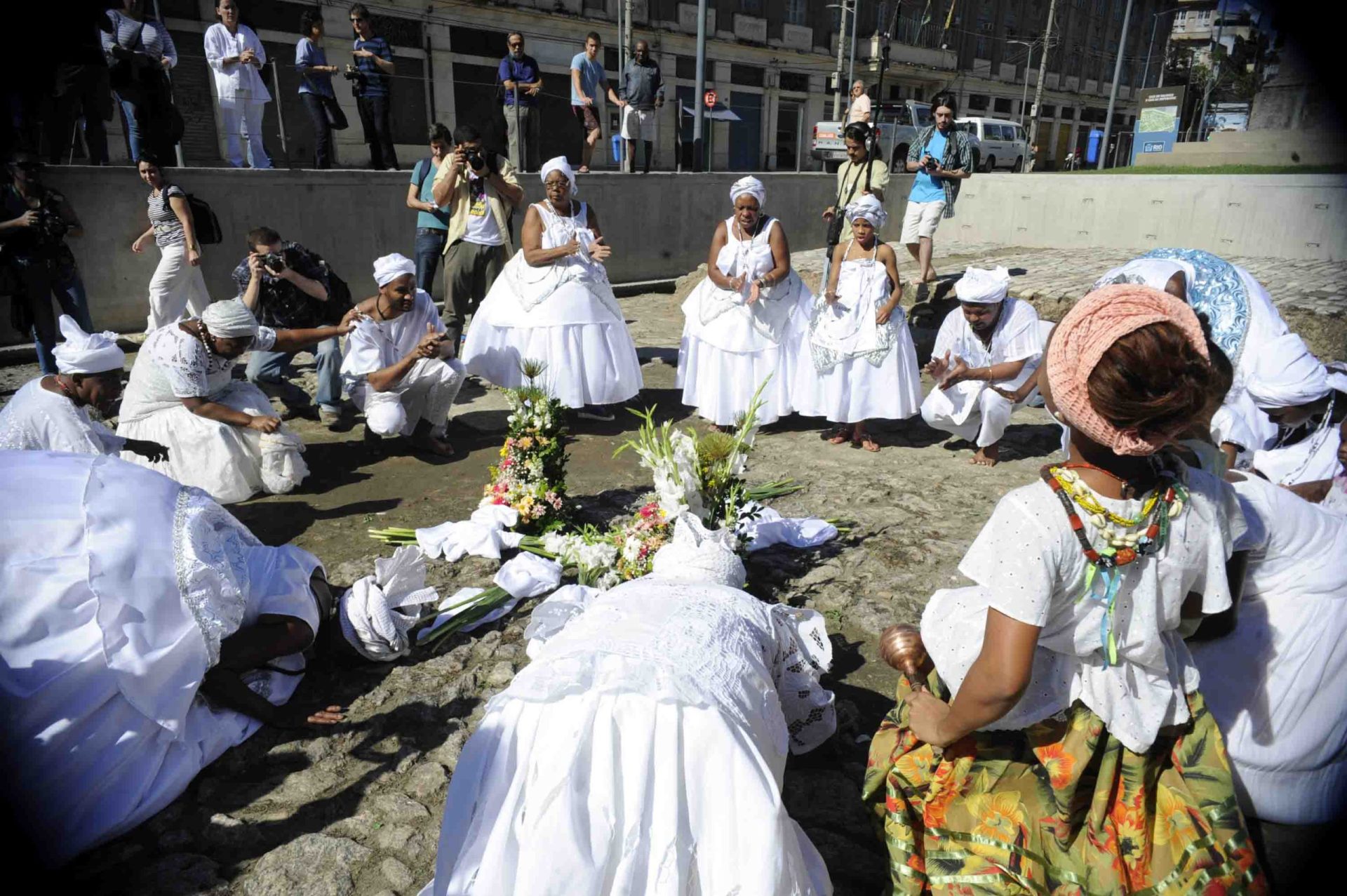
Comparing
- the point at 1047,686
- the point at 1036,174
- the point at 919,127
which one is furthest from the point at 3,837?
the point at 919,127

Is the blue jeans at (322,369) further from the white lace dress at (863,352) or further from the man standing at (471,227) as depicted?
the white lace dress at (863,352)

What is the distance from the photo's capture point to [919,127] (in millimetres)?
26531

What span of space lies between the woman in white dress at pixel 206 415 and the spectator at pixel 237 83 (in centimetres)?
659

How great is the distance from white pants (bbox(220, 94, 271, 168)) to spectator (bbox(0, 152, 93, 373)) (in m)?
3.70

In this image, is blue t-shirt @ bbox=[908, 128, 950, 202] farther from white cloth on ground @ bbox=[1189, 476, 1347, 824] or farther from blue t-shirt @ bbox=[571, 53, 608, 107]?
white cloth on ground @ bbox=[1189, 476, 1347, 824]

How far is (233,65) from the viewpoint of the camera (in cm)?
1048

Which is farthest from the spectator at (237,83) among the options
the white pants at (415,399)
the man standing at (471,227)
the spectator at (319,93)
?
the white pants at (415,399)

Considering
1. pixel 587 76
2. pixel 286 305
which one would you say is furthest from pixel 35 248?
pixel 587 76

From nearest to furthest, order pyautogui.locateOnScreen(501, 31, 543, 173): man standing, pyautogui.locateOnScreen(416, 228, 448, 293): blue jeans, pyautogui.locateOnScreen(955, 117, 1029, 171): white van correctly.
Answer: pyautogui.locateOnScreen(416, 228, 448, 293): blue jeans, pyautogui.locateOnScreen(501, 31, 543, 173): man standing, pyautogui.locateOnScreen(955, 117, 1029, 171): white van

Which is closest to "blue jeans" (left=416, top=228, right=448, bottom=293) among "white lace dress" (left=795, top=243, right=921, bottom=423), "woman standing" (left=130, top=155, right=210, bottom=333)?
"woman standing" (left=130, top=155, right=210, bottom=333)

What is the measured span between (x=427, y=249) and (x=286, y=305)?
93.6 inches

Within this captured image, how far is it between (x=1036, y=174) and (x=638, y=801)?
1439 cm

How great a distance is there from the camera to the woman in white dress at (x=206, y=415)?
16.8 ft

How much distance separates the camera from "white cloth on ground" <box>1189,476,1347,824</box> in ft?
6.88
